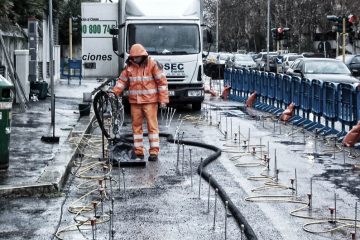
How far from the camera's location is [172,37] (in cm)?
2198

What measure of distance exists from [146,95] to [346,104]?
501cm

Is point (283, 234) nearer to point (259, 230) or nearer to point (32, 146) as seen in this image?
point (259, 230)

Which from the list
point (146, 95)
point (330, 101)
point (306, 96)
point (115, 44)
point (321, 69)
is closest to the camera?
point (146, 95)

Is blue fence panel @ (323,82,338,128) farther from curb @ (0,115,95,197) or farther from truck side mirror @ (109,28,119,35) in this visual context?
truck side mirror @ (109,28,119,35)

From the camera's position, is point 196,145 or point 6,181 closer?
point 6,181

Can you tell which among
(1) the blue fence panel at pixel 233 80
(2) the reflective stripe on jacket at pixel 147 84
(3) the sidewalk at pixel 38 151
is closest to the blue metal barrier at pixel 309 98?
(1) the blue fence panel at pixel 233 80

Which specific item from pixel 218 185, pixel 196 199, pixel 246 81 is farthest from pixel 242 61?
pixel 196 199

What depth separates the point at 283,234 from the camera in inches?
311

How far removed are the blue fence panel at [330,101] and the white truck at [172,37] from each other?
5.50 metres

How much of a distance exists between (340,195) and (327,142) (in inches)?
230

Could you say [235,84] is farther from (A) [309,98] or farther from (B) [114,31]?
(A) [309,98]

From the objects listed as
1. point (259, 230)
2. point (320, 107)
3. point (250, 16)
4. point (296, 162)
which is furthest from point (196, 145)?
point (250, 16)

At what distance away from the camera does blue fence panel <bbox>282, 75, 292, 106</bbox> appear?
21.2 metres

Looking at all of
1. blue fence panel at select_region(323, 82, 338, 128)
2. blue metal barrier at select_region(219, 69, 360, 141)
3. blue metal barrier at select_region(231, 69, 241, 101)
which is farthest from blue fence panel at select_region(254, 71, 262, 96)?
blue fence panel at select_region(323, 82, 338, 128)
